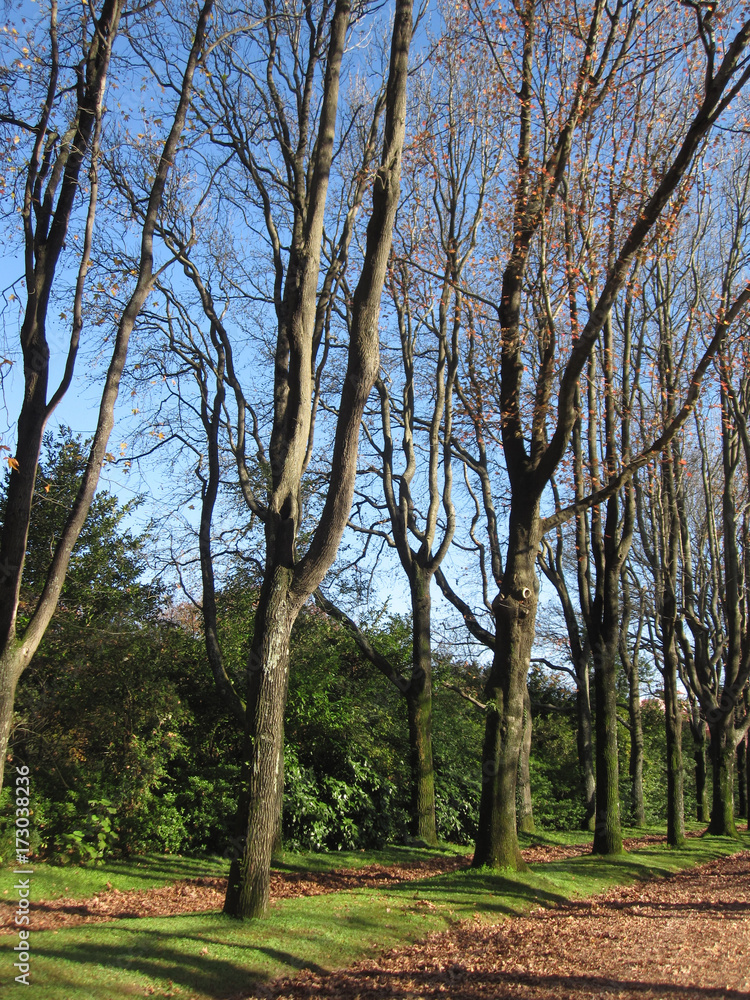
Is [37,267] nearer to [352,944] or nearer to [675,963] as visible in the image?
[352,944]

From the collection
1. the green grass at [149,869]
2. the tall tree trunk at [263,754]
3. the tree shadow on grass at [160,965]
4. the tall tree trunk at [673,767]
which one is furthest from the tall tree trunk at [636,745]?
the tree shadow on grass at [160,965]

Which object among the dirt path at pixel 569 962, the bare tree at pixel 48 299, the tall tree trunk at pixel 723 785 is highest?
the bare tree at pixel 48 299

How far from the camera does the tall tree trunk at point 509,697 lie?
9.71 m

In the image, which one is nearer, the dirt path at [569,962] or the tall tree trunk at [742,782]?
the dirt path at [569,962]

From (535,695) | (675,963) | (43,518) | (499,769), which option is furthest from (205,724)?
(535,695)

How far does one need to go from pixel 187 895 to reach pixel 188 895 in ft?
0.04

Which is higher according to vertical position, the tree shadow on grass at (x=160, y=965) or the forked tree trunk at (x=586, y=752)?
the forked tree trunk at (x=586, y=752)

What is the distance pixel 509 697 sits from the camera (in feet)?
32.8

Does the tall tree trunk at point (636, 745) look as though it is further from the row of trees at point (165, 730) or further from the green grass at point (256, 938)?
the green grass at point (256, 938)

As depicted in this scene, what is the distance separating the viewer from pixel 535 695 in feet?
83.9

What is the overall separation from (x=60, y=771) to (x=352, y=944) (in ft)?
18.0

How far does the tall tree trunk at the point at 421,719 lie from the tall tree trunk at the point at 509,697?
148 inches

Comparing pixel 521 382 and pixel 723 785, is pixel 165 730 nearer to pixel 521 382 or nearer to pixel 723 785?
pixel 521 382

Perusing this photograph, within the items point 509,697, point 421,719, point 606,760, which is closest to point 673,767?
point 606,760
